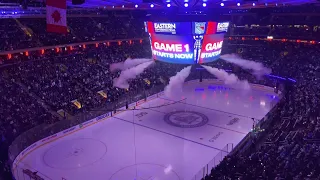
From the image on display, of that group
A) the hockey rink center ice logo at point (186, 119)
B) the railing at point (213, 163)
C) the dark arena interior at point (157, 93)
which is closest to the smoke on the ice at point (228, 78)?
the dark arena interior at point (157, 93)

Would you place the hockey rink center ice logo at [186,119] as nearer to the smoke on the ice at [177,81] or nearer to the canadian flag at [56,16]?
the smoke on the ice at [177,81]

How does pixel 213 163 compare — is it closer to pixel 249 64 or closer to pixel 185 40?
pixel 185 40

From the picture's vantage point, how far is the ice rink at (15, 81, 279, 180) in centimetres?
1341

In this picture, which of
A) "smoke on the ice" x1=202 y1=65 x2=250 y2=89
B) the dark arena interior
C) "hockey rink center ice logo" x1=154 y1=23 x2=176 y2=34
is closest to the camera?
"hockey rink center ice logo" x1=154 y1=23 x2=176 y2=34

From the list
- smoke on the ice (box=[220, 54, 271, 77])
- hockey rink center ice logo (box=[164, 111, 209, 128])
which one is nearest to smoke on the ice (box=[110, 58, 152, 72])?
hockey rink center ice logo (box=[164, 111, 209, 128])

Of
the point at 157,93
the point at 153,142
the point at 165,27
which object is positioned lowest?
the point at 153,142

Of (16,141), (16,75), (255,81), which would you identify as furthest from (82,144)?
(255,81)

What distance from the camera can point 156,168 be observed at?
44.3 feet

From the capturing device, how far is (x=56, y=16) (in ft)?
26.8

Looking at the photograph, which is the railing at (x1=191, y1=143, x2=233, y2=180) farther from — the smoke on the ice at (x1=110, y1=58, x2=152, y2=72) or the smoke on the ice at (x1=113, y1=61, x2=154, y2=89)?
the smoke on the ice at (x1=110, y1=58, x2=152, y2=72)

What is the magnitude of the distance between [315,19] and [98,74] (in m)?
29.6

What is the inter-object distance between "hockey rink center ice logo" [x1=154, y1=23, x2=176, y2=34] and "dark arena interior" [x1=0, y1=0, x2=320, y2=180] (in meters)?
0.05

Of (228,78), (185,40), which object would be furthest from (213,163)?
(228,78)

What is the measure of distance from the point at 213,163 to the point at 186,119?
7098mm
